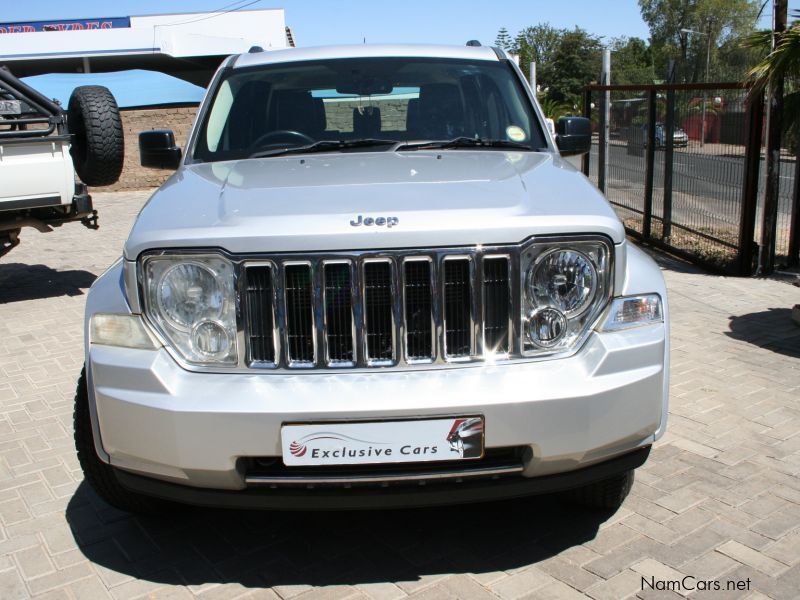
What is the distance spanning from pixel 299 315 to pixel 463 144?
5.33 ft

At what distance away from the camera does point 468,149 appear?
4.03 m

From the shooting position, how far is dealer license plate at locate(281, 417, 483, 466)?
2.69 metres

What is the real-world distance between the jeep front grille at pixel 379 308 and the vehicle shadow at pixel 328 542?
883 millimetres

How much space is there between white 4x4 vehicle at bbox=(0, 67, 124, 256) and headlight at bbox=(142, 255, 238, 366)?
5.50 metres

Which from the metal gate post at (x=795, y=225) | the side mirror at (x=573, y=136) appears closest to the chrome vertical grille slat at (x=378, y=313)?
the side mirror at (x=573, y=136)

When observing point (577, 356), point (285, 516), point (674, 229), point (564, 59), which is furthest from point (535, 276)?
point (564, 59)

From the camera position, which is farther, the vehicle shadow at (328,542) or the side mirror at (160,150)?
the side mirror at (160,150)

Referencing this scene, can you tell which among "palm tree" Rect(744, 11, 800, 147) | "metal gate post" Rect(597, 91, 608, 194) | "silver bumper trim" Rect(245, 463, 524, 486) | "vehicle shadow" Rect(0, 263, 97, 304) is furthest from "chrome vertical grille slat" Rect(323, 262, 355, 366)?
"metal gate post" Rect(597, 91, 608, 194)

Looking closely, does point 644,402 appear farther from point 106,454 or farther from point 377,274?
point 106,454

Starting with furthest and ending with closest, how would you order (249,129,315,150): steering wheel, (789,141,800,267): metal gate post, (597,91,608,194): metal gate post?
(597,91,608,194): metal gate post, (789,141,800,267): metal gate post, (249,129,315,150): steering wheel

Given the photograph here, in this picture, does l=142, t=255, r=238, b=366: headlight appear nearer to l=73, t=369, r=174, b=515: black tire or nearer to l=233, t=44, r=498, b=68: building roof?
l=73, t=369, r=174, b=515: black tire

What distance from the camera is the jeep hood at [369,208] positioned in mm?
2762

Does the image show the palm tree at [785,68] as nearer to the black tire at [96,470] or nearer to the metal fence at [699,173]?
the metal fence at [699,173]

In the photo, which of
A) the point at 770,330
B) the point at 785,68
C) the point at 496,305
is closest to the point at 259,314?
the point at 496,305
